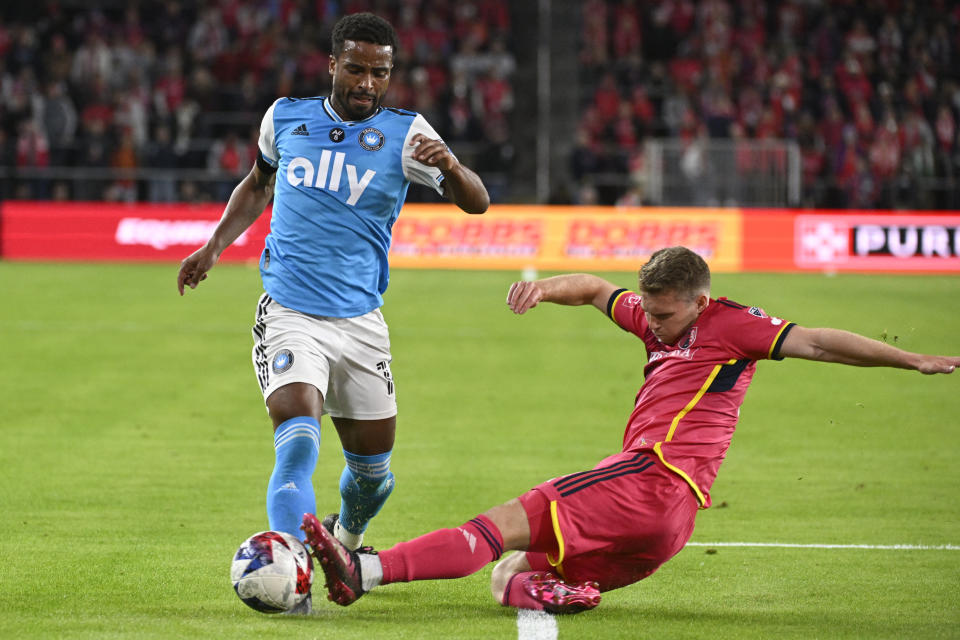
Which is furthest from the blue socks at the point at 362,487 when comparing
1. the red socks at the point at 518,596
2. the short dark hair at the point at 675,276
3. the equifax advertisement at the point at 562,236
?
the equifax advertisement at the point at 562,236

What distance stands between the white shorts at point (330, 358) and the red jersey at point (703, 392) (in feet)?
3.56

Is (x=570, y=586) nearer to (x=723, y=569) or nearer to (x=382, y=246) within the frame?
(x=723, y=569)


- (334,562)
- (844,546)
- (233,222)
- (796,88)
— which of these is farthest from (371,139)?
(796,88)

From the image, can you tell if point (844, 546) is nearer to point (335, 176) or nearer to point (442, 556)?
point (442, 556)

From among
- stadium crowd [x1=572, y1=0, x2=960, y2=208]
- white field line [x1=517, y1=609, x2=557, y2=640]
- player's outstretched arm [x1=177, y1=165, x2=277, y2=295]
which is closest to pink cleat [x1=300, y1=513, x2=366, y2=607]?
white field line [x1=517, y1=609, x2=557, y2=640]

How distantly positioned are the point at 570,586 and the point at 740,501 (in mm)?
2701

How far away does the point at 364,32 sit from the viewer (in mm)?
5336

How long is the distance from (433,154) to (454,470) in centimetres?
366

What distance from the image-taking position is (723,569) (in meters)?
5.86

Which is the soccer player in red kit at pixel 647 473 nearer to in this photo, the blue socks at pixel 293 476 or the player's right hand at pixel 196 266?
the blue socks at pixel 293 476

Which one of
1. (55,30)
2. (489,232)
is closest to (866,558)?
(489,232)

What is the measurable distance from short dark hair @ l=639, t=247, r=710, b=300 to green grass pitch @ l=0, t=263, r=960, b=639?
3.18 feet

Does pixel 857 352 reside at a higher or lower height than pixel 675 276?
lower

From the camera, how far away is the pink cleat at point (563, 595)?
498 cm
